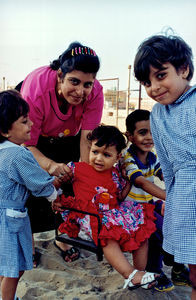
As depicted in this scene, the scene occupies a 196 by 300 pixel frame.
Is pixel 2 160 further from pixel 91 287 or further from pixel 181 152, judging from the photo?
pixel 91 287

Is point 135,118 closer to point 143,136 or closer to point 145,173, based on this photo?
point 143,136

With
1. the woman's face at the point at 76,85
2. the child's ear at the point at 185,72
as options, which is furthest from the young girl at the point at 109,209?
the child's ear at the point at 185,72

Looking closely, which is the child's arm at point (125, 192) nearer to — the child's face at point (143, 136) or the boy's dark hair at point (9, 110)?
the child's face at point (143, 136)

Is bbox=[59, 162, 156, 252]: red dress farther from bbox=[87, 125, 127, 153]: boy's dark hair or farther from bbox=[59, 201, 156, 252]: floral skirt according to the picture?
bbox=[87, 125, 127, 153]: boy's dark hair

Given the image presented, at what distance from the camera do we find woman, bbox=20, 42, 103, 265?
7.68ft

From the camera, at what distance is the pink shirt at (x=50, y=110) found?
2495 mm

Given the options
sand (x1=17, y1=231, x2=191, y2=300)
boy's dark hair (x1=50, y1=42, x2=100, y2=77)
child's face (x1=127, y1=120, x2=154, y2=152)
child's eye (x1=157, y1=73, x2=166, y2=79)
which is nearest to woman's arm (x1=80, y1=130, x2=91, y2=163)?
child's face (x1=127, y1=120, x2=154, y2=152)

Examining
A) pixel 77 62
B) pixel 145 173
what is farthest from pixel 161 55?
pixel 145 173

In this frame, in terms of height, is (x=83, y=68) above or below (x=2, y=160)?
above

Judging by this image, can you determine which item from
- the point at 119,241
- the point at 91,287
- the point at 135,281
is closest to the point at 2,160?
the point at 119,241

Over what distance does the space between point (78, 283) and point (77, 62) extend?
181 cm

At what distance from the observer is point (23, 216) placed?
6.48 feet

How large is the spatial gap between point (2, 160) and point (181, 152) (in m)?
1.11

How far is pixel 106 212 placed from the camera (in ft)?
7.30
